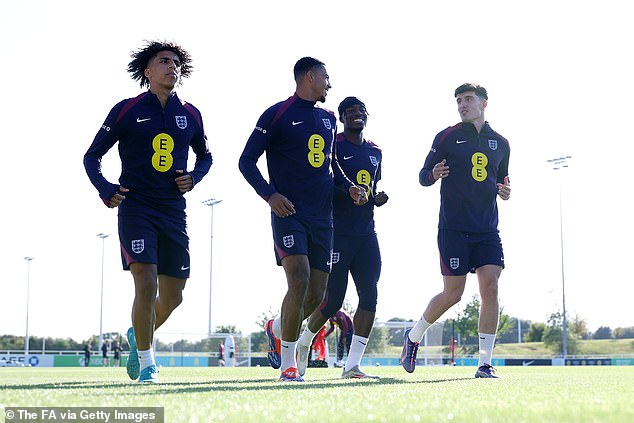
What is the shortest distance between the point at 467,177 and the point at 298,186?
2.17 m

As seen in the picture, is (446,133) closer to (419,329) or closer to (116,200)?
(419,329)

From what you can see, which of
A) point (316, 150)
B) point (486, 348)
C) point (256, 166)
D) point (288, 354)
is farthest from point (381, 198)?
point (288, 354)

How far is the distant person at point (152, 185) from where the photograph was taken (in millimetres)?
6543

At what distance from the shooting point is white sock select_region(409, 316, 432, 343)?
8.87 m

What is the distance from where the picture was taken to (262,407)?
363cm

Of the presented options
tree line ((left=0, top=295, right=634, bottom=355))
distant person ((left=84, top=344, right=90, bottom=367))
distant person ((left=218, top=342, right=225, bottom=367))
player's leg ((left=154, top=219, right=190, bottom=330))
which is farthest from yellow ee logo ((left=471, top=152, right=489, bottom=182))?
distant person ((left=84, top=344, right=90, bottom=367))

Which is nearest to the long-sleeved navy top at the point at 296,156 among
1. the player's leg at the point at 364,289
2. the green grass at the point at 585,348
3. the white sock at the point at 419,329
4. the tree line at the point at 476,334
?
the player's leg at the point at 364,289

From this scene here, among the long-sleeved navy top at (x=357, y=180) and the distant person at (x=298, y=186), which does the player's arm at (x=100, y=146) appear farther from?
the long-sleeved navy top at (x=357, y=180)

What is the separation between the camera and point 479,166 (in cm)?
846

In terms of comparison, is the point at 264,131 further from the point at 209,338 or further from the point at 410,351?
the point at 209,338

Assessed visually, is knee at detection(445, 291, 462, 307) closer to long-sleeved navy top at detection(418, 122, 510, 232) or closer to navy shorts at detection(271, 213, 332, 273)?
long-sleeved navy top at detection(418, 122, 510, 232)

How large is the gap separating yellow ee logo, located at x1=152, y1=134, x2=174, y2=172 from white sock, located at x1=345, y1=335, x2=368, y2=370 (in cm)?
259

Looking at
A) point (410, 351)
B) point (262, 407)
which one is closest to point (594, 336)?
point (410, 351)

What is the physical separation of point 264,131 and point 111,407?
154 inches
